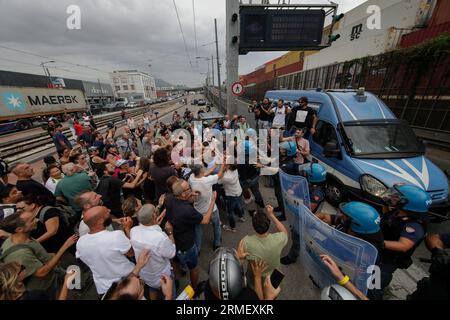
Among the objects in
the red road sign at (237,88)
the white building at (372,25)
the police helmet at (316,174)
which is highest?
the white building at (372,25)

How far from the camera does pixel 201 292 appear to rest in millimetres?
1710

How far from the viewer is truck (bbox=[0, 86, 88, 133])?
1836 cm

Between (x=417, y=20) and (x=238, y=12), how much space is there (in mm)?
15366

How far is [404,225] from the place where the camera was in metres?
1.98

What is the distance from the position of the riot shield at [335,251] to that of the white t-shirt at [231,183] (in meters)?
1.60

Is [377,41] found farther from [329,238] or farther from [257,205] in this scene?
[329,238]

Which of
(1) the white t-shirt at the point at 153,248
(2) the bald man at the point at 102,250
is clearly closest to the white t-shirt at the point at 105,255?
(2) the bald man at the point at 102,250

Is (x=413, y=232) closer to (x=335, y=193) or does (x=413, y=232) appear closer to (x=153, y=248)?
(x=335, y=193)

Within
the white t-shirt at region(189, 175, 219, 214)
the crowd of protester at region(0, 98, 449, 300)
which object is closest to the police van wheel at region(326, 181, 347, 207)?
the crowd of protester at region(0, 98, 449, 300)

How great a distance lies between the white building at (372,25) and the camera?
14141 millimetres

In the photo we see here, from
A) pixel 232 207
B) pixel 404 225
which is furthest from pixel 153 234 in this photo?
pixel 404 225

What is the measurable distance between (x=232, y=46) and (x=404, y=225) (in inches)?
375

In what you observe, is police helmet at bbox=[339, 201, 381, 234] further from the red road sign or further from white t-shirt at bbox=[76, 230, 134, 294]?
the red road sign

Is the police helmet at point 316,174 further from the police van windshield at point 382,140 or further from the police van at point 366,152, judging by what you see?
the police van windshield at point 382,140
